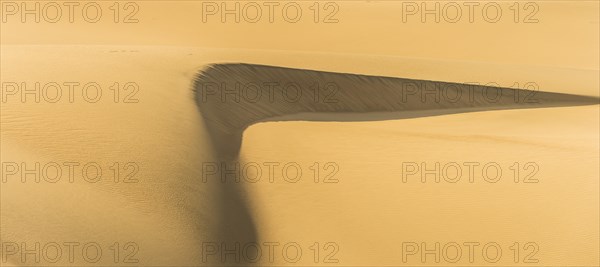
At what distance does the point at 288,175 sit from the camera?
569cm

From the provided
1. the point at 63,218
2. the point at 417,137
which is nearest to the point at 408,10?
the point at 417,137

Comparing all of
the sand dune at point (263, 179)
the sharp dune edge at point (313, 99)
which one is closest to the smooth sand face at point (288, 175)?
the sand dune at point (263, 179)

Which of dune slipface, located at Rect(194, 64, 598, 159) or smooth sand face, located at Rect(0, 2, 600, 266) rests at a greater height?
dune slipface, located at Rect(194, 64, 598, 159)

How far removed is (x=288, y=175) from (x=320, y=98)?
194cm

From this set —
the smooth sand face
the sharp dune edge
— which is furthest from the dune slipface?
the smooth sand face

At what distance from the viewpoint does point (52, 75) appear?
568 centimetres

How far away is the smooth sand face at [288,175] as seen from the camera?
14.4ft

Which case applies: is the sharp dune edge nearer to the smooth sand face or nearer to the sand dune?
the sand dune

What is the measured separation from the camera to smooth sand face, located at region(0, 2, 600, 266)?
438 cm

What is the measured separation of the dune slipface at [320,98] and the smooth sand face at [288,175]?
16 cm

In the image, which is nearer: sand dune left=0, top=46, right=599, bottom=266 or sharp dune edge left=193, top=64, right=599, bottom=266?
sand dune left=0, top=46, right=599, bottom=266

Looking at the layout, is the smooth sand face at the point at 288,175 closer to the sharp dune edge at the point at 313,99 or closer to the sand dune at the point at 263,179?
the sand dune at the point at 263,179

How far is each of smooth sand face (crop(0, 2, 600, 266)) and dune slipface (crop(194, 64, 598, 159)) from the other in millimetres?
159

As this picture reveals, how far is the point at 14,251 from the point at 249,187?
2.06 metres
